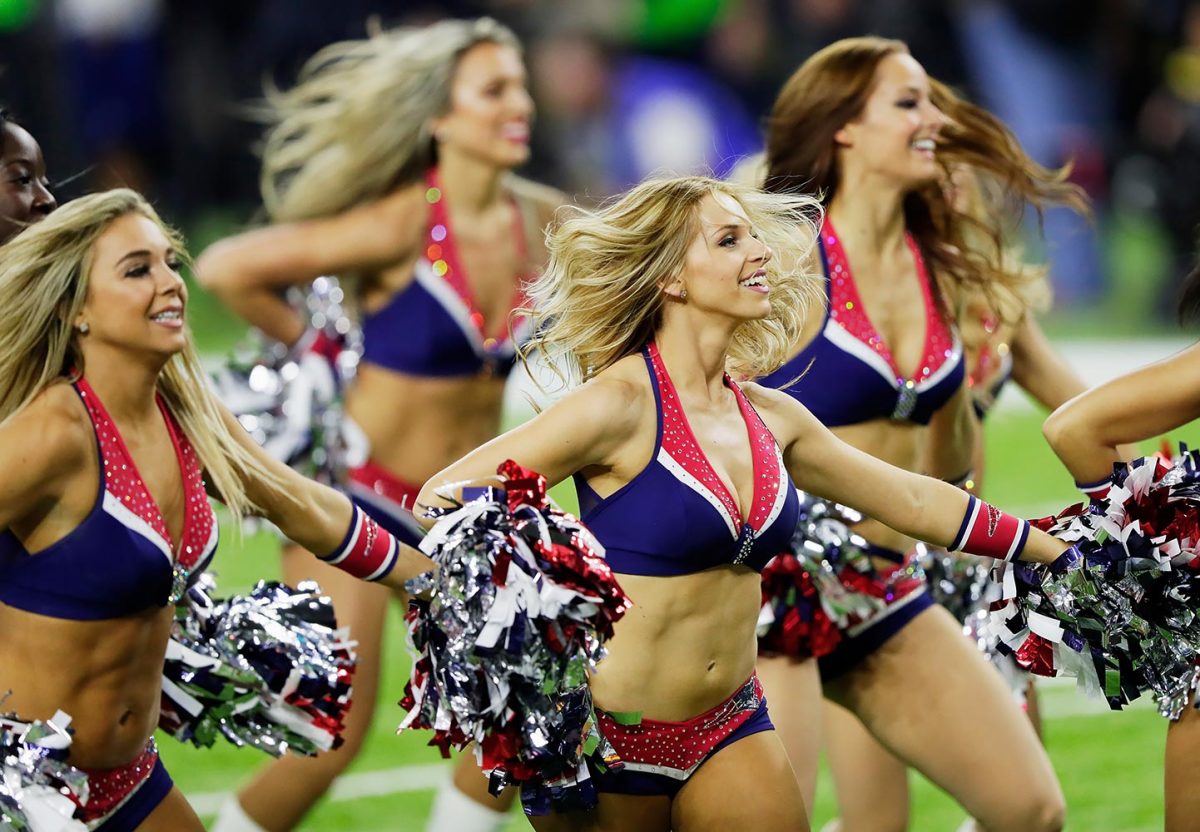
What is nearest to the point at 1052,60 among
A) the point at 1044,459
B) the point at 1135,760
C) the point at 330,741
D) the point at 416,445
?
the point at 1044,459

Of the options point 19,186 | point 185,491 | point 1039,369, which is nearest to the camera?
point 185,491

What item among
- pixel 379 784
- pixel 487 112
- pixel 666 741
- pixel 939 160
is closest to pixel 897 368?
pixel 939 160

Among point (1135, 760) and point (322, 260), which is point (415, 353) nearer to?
point (322, 260)

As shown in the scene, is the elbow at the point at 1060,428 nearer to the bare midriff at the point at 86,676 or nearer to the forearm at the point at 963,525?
the forearm at the point at 963,525

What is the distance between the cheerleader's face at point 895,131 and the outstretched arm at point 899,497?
110 centimetres

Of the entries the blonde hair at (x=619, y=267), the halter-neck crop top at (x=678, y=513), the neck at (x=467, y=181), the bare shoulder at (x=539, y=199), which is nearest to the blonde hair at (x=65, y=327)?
the blonde hair at (x=619, y=267)

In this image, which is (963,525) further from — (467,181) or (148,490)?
(467,181)

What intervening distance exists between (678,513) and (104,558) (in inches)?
41.4

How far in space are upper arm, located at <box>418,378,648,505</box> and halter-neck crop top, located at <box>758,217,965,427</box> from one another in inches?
39.2

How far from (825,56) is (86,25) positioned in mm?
11574

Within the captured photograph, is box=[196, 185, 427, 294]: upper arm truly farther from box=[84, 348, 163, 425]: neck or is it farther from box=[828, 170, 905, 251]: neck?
box=[84, 348, 163, 425]: neck

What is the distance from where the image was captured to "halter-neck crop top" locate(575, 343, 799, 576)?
3.75 m

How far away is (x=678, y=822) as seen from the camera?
3832 mm

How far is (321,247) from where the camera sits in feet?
18.9
